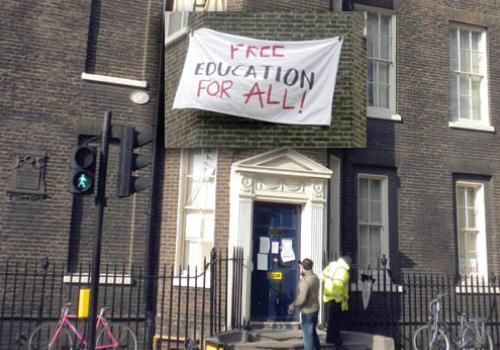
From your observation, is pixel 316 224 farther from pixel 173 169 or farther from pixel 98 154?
pixel 98 154

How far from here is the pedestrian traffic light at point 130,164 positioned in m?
7.29

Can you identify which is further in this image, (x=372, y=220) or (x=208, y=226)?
(x=372, y=220)

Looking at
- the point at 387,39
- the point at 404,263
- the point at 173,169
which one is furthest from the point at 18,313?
the point at 387,39

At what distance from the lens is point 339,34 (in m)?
11.8

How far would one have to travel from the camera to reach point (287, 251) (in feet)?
37.3

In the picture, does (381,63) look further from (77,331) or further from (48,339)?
(48,339)

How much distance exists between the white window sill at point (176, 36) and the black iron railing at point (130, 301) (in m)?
4.60

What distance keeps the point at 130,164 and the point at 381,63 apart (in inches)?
342

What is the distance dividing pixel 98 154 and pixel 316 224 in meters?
5.02

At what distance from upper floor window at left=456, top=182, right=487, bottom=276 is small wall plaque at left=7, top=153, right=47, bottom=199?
9857 millimetres

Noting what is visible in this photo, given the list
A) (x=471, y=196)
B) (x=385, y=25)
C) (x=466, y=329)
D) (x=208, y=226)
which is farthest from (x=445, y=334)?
(x=385, y=25)

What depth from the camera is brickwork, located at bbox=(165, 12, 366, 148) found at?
1117cm

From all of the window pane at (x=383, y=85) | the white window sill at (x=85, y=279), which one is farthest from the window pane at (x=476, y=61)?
the white window sill at (x=85, y=279)

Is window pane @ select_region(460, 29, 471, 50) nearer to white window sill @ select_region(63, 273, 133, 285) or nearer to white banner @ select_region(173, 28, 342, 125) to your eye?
white banner @ select_region(173, 28, 342, 125)
